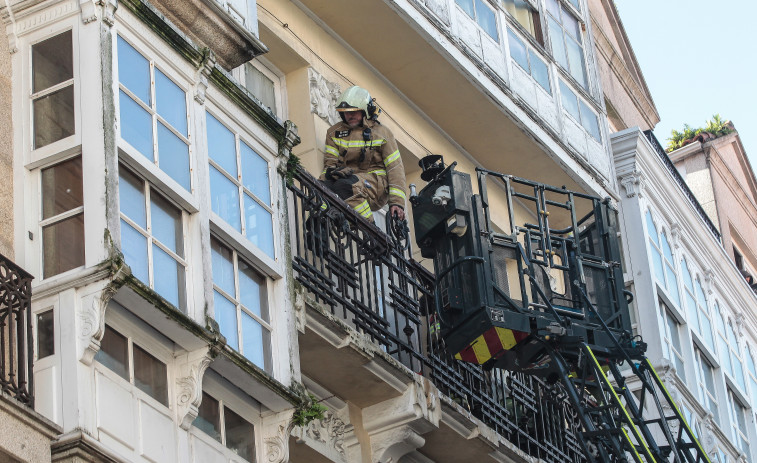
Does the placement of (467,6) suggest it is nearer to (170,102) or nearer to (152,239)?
(170,102)

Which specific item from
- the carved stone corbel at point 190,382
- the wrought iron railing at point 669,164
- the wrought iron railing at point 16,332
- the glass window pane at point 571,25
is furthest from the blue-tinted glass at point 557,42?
the wrought iron railing at point 16,332

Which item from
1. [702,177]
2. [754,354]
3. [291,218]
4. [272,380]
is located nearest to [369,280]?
[291,218]

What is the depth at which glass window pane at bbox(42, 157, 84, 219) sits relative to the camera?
9.88m

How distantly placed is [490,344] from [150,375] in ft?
18.5

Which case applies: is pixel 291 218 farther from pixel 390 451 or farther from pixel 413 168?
pixel 413 168

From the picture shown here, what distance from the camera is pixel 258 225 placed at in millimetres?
11461

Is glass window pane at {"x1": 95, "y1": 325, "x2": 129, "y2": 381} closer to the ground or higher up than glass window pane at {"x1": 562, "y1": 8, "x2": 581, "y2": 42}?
closer to the ground

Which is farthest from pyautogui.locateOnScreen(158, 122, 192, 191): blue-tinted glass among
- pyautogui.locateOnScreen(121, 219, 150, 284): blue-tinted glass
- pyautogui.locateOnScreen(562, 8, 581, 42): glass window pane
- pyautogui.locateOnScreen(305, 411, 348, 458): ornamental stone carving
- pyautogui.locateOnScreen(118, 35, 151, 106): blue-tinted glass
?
pyautogui.locateOnScreen(562, 8, 581, 42): glass window pane

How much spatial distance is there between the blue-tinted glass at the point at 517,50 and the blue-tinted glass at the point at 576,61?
1.46 metres

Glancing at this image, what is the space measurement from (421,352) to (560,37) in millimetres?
7065

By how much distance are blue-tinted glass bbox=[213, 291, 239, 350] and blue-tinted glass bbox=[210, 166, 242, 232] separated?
0.58m

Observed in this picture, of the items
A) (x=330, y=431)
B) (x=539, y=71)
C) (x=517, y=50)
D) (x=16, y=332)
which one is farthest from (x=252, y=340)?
(x=539, y=71)

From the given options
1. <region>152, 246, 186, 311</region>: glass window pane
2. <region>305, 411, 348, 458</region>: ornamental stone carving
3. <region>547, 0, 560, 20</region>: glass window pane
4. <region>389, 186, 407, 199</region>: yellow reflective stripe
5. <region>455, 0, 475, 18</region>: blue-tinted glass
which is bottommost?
<region>152, 246, 186, 311</region>: glass window pane

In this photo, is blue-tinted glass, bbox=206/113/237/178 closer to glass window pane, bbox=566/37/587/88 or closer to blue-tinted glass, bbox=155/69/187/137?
blue-tinted glass, bbox=155/69/187/137
